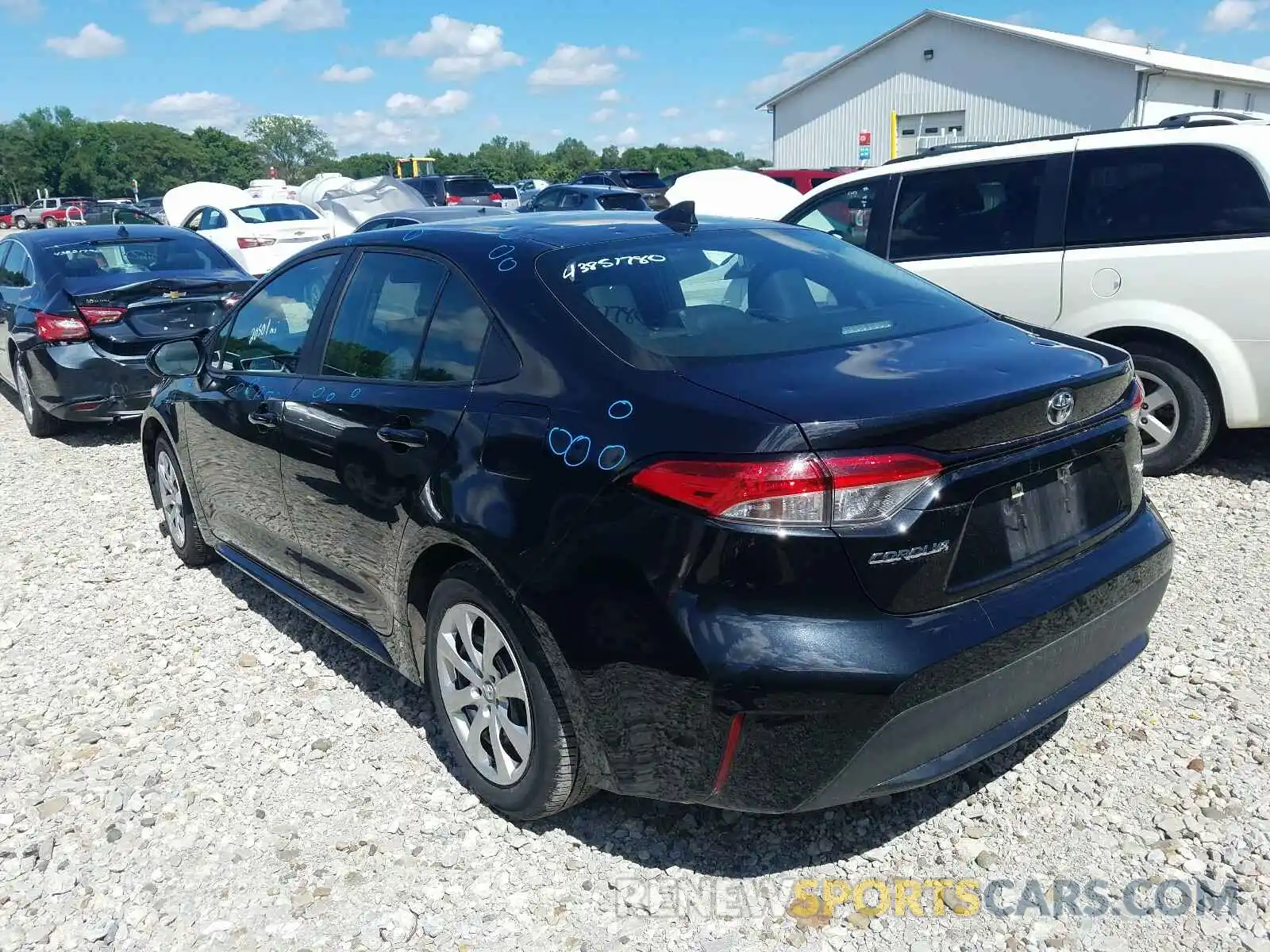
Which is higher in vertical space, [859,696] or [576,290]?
[576,290]

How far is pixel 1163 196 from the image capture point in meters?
5.30

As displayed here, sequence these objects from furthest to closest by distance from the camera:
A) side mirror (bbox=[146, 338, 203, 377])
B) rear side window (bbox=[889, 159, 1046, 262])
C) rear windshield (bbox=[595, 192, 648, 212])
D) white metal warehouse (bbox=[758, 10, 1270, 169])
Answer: white metal warehouse (bbox=[758, 10, 1270, 169])
rear windshield (bbox=[595, 192, 648, 212])
rear side window (bbox=[889, 159, 1046, 262])
side mirror (bbox=[146, 338, 203, 377])

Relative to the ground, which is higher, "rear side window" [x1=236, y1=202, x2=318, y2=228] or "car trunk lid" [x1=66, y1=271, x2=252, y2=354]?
"rear side window" [x1=236, y1=202, x2=318, y2=228]

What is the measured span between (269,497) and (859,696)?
2545 millimetres

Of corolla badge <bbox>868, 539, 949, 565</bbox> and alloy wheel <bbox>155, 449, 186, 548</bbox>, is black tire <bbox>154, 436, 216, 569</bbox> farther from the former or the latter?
corolla badge <bbox>868, 539, 949, 565</bbox>

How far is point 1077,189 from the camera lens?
558 cm

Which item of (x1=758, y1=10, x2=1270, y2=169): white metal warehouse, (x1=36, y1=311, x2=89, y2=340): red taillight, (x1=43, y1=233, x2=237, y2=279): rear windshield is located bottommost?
(x1=36, y1=311, x2=89, y2=340): red taillight

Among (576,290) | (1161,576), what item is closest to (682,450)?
(576,290)

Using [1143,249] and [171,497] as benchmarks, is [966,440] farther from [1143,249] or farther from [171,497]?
[171,497]

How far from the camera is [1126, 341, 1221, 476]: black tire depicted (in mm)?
5273

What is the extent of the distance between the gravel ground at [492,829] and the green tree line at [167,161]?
7468 cm

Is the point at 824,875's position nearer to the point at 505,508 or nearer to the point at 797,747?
the point at 797,747

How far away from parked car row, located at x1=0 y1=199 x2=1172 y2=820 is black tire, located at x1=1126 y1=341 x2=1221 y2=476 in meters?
2.58

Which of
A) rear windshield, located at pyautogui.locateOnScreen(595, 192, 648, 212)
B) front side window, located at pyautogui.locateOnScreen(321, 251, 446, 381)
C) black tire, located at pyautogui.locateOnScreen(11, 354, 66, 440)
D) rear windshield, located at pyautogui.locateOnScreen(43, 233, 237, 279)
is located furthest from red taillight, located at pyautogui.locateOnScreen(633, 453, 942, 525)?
rear windshield, located at pyautogui.locateOnScreen(595, 192, 648, 212)
